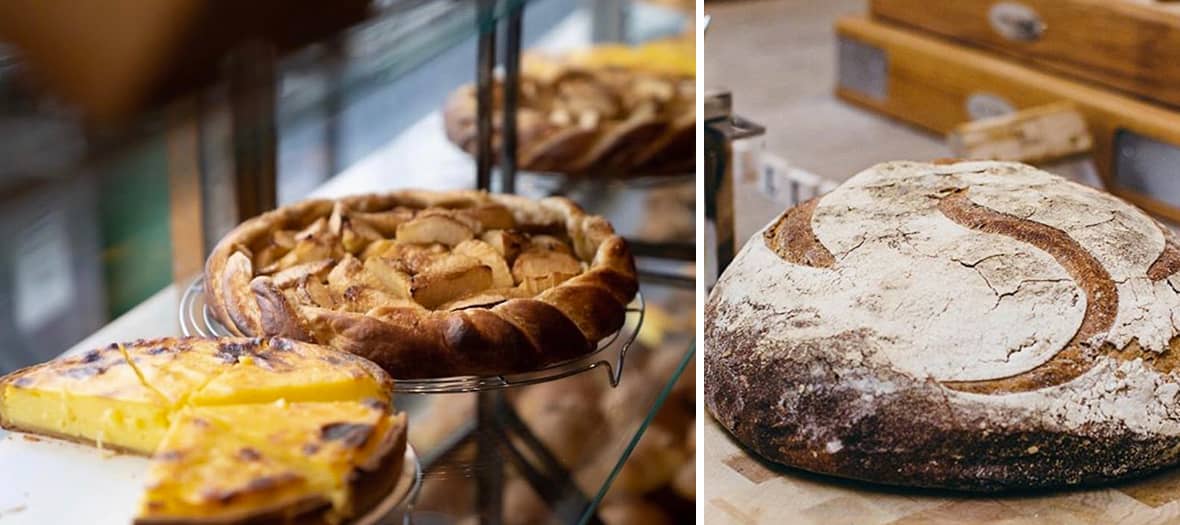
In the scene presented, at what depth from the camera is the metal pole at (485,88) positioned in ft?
3.55

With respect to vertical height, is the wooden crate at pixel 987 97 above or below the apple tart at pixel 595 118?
below

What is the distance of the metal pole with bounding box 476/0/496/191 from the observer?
1083mm

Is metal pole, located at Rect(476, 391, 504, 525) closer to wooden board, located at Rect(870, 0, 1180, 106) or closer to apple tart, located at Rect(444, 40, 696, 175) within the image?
apple tart, located at Rect(444, 40, 696, 175)

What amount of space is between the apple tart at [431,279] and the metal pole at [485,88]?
11 cm

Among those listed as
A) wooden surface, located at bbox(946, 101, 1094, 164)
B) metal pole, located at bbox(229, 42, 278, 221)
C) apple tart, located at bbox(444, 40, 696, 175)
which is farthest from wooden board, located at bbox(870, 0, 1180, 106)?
metal pole, located at bbox(229, 42, 278, 221)

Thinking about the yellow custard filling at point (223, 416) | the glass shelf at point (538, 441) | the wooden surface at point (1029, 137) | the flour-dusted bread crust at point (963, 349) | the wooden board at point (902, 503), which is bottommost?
the wooden surface at point (1029, 137)

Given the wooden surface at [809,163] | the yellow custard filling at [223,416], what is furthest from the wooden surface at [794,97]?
the yellow custard filling at [223,416]

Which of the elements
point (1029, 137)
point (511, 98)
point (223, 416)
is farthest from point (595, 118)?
point (223, 416)

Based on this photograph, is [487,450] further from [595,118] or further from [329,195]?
[595,118]

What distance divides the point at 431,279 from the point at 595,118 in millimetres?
393

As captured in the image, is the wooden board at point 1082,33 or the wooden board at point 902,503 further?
the wooden board at point 1082,33

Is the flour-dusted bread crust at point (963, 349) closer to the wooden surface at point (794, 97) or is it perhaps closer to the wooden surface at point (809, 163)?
the wooden surface at point (809, 163)

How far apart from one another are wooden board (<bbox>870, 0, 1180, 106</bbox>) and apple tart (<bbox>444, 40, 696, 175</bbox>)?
1.88 ft

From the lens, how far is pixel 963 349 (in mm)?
709
